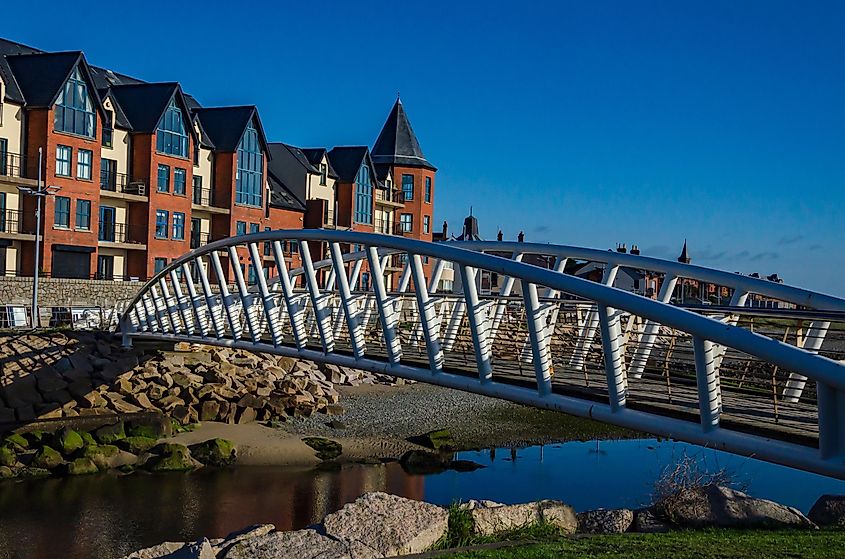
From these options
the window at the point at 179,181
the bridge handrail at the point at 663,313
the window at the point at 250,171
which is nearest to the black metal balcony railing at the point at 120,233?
the window at the point at 179,181

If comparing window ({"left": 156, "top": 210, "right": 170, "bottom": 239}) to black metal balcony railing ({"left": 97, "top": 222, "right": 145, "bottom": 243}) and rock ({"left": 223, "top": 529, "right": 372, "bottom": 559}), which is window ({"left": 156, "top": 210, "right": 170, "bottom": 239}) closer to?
black metal balcony railing ({"left": 97, "top": 222, "right": 145, "bottom": 243})

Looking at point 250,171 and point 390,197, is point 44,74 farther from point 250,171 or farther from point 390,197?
point 390,197

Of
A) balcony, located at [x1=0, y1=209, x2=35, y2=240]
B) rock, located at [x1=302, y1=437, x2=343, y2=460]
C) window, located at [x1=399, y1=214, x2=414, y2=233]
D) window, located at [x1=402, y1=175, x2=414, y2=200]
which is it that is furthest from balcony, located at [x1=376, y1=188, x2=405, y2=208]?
rock, located at [x1=302, y1=437, x2=343, y2=460]

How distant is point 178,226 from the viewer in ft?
161

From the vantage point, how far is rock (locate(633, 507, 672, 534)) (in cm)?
1314

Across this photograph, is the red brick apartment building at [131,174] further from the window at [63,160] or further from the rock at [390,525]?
the rock at [390,525]

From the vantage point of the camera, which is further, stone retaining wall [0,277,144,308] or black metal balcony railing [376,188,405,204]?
black metal balcony railing [376,188,405,204]

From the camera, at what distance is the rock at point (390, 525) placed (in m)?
11.0

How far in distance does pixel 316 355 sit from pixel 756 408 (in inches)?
344

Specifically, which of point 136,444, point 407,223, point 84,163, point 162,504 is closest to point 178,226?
point 84,163

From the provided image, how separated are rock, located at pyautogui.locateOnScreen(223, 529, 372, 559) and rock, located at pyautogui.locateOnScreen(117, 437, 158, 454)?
1507 centimetres

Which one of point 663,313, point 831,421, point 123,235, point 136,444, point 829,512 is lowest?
point 136,444

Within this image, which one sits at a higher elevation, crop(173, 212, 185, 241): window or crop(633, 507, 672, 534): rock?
crop(173, 212, 185, 241): window

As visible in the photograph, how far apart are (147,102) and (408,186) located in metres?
25.2
